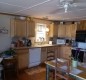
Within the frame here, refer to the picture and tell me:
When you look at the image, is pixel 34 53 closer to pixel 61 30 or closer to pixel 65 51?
pixel 65 51

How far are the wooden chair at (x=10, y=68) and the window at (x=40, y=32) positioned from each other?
1.92m

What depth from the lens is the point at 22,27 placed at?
165 inches

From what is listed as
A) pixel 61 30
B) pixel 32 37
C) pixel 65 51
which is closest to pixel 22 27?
pixel 32 37

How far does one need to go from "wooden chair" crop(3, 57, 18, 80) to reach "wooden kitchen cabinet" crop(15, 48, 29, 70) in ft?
0.96

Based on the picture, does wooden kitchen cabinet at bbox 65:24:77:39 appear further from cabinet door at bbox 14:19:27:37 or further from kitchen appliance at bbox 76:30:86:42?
cabinet door at bbox 14:19:27:37

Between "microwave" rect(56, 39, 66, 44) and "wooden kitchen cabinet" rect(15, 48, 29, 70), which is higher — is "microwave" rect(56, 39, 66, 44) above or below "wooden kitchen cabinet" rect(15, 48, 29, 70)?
above

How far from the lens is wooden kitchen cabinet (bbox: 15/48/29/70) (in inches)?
152

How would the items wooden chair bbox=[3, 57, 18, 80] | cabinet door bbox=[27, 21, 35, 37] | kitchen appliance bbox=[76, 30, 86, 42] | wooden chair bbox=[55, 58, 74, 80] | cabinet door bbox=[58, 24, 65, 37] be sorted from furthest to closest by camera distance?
cabinet door bbox=[58, 24, 65, 37] → kitchen appliance bbox=[76, 30, 86, 42] → cabinet door bbox=[27, 21, 35, 37] → wooden chair bbox=[3, 57, 18, 80] → wooden chair bbox=[55, 58, 74, 80]

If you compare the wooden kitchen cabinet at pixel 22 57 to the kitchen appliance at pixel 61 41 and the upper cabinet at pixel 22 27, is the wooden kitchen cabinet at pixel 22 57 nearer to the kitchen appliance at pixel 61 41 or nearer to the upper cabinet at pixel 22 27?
the upper cabinet at pixel 22 27

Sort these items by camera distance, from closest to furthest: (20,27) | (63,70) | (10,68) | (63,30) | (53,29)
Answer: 1. (63,70)
2. (10,68)
3. (20,27)
4. (53,29)
5. (63,30)

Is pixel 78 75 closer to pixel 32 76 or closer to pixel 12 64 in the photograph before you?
pixel 32 76

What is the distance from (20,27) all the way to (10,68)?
5.16 feet

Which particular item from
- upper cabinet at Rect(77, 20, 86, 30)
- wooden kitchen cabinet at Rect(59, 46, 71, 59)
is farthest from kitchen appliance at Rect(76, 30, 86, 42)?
wooden kitchen cabinet at Rect(59, 46, 71, 59)

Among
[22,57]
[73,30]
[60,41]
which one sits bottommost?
[22,57]
